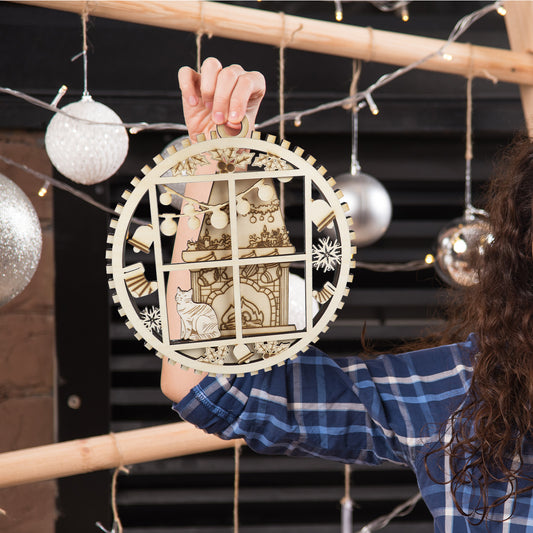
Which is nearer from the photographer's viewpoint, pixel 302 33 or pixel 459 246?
pixel 302 33

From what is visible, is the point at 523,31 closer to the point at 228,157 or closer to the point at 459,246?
the point at 459,246

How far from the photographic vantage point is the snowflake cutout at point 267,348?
545 millimetres

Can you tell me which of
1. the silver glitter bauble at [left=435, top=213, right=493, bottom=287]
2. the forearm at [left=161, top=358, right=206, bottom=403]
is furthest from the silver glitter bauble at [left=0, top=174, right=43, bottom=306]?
the silver glitter bauble at [left=435, top=213, right=493, bottom=287]

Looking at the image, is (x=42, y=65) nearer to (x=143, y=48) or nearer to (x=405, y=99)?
(x=143, y=48)

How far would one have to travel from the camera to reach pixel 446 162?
76.2 inches

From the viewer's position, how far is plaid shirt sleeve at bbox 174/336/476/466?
0.63 meters

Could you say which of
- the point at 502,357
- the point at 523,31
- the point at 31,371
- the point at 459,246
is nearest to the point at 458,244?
the point at 459,246

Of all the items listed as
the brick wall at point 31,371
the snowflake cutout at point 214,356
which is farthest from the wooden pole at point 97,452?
the brick wall at point 31,371

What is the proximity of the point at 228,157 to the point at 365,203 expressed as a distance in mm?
786

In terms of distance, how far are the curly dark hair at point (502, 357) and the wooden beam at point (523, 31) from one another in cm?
49

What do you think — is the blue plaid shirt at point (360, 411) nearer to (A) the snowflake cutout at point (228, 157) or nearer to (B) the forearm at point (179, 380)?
(B) the forearm at point (179, 380)

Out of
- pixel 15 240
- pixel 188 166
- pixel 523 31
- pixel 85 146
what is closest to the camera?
pixel 188 166

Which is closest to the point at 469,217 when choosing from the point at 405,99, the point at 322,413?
the point at 405,99

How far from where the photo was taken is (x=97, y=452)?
0.92m
